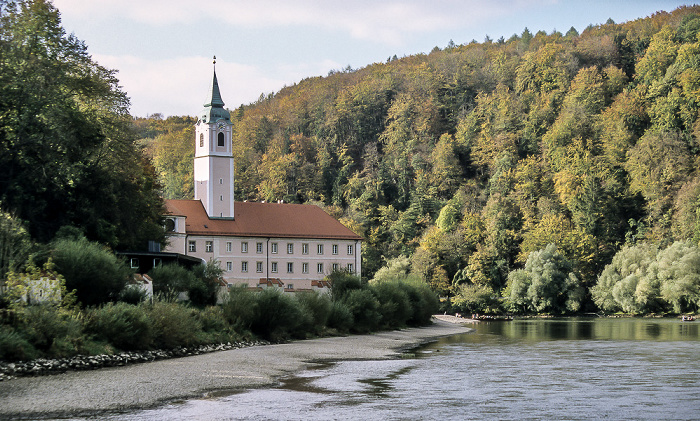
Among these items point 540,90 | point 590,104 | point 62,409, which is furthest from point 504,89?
point 62,409

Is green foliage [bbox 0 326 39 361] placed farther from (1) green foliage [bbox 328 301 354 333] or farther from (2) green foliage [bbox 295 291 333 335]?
(1) green foliage [bbox 328 301 354 333]

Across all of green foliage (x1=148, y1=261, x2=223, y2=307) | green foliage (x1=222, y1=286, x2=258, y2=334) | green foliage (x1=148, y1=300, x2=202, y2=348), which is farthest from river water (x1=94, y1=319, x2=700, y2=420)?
green foliage (x1=148, y1=261, x2=223, y2=307)

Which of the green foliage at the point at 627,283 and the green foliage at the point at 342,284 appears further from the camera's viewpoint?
the green foliage at the point at 627,283

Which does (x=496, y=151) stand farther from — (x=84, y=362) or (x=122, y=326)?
(x=84, y=362)

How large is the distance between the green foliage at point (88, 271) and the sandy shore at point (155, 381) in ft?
18.7

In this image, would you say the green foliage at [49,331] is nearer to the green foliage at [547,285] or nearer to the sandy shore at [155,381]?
the sandy shore at [155,381]

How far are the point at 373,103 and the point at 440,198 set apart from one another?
29.5 metres

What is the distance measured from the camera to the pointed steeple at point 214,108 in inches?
3634

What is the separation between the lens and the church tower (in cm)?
8988

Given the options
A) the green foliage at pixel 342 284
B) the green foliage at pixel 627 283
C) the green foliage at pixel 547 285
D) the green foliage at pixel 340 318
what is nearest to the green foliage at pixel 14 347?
the green foliage at pixel 340 318

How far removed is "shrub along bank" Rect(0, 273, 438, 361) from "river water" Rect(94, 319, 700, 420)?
685cm

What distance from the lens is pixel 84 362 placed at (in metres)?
28.8

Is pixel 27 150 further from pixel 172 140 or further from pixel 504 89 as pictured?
pixel 172 140

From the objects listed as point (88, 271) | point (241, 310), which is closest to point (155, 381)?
point (88, 271)
